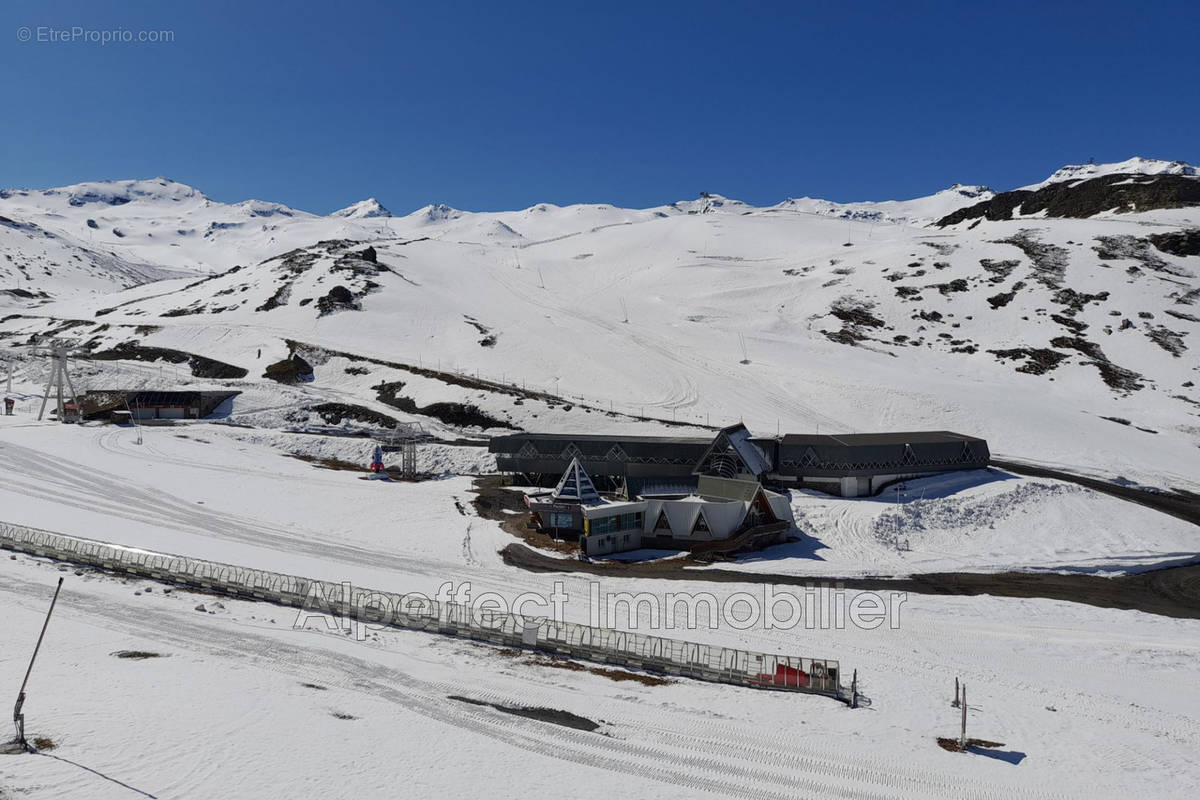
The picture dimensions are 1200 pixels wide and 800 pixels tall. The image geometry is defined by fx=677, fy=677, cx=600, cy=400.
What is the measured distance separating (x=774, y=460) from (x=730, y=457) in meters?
6.69

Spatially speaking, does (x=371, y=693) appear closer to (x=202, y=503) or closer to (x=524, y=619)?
(x=524, y=619)

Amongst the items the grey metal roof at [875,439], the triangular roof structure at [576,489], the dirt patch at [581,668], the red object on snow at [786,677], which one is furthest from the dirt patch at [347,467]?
the red object on snow at [786,677]

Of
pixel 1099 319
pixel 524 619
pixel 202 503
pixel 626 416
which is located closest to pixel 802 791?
pixel 524 619

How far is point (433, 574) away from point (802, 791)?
26.3m

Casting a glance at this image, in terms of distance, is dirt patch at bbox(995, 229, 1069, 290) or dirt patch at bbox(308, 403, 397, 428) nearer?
dirt patch at bbox(308, 403, 397, 428)

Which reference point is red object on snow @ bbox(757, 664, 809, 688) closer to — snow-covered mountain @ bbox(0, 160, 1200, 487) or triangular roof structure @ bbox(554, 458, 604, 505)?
triangular roof structure @ bbox(554, 458, 604, 505)

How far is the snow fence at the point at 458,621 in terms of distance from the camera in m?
29.1

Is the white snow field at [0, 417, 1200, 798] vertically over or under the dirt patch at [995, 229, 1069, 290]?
under

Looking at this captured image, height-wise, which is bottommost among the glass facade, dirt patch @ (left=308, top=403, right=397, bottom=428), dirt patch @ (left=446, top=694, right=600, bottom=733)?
dirt patch @ (left=446, top=694, right=600, bottom=733)

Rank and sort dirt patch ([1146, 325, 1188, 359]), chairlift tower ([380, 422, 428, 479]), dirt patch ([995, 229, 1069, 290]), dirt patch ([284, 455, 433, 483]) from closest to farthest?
1. dirt patch ([284, 455, 433, 483])
2. chairlift tower ([380, 422, 428, 479])
3. dirt patch ([1146, 325, 1188, 359])
4. dirt patch ([995, 229, 1069, 290])

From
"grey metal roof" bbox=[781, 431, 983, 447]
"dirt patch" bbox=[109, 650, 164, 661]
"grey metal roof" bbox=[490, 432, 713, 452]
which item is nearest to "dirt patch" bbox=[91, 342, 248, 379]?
"grey metal roof" bbox=[490, 432, 713, 452]

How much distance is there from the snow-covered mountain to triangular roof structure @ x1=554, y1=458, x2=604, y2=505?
27821 mm

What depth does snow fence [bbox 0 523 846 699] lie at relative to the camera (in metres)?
29.1

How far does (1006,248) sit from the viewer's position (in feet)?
459
